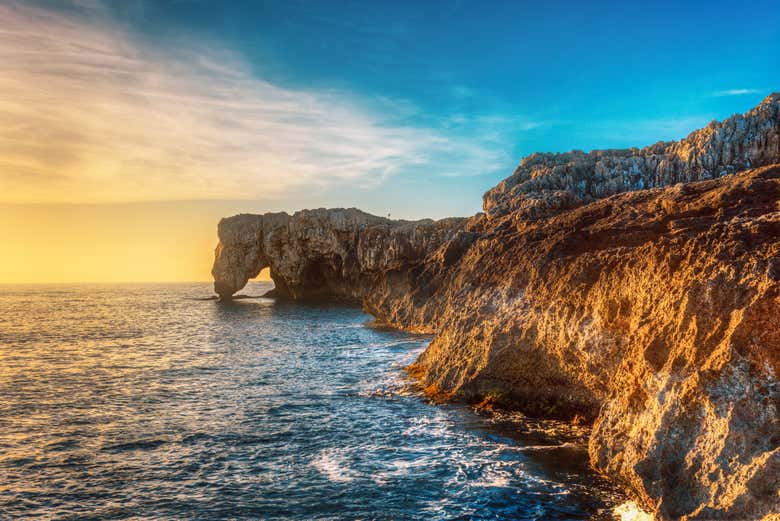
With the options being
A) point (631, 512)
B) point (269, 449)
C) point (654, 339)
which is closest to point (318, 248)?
point (269, 449)

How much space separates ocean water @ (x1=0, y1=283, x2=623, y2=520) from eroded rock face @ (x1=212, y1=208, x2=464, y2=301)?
→ 51004 mm

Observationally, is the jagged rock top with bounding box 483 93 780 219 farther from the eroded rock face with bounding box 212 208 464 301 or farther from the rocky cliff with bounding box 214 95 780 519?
the eroded rock face with bounding box 212 208 464 301

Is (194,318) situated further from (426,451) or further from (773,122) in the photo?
(773,122)

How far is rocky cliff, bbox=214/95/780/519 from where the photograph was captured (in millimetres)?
12391

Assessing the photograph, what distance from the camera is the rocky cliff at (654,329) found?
1239 cm

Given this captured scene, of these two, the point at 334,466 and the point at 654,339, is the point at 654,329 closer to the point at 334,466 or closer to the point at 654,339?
the point at 654,339

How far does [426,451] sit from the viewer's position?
19953 millimetres

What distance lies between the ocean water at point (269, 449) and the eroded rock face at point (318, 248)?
5100 centimetres

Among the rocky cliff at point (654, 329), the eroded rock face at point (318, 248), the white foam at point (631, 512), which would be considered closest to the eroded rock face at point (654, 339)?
the rocky cliff at point (654, 329)

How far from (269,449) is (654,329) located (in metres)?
15.4

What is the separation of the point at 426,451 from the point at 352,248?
270 ft

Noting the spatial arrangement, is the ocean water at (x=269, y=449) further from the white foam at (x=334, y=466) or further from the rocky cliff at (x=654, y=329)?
the rocky cliff at (x=654, y=329)

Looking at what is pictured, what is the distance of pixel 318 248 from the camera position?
104688mm

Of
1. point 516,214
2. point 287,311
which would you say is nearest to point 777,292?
point 516,214
